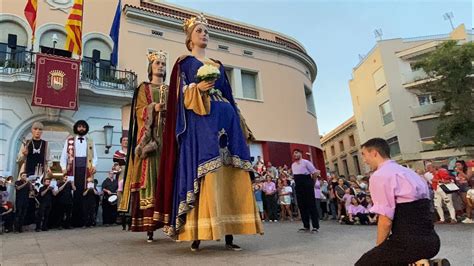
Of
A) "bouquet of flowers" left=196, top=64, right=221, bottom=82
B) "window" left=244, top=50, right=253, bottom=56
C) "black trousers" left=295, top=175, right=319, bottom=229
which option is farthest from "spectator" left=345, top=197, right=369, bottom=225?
"window" left=244, top=50, right=253, bottom=56

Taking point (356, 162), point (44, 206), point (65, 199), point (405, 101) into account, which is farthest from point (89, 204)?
point (356, 162)

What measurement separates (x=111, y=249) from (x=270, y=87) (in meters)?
15.3

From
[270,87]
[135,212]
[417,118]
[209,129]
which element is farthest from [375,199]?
[417,118]

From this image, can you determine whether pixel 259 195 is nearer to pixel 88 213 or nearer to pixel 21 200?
pixel 88 213

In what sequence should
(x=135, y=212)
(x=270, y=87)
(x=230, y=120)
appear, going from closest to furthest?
(x=230, y=120), (x=135, y=212), (x=270, y=87)

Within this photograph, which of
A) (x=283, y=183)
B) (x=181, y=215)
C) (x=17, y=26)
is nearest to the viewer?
(x=181, y=215)

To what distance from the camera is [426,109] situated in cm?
2802

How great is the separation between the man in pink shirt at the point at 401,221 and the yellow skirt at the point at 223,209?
55.0 inches

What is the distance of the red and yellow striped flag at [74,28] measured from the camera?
1134 cm

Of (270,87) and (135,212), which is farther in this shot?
(270,87)

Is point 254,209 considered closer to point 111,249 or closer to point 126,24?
point 111,249

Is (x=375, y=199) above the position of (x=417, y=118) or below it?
below

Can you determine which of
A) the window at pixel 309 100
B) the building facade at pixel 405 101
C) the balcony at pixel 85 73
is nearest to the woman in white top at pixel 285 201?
the balcony at pixel 85 73

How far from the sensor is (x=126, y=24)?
14.4 meters
